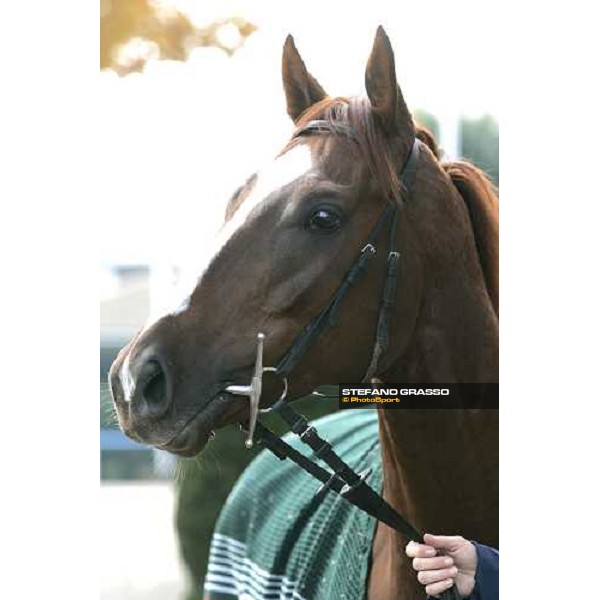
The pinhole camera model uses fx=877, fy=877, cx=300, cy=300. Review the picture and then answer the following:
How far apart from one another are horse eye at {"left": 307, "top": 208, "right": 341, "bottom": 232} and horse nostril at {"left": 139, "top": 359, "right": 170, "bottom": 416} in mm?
294

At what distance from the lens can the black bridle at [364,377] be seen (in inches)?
49.0

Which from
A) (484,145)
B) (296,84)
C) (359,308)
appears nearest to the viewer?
(359,308)

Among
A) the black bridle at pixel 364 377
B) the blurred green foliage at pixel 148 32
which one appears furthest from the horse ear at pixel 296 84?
the blurred green foliage at pixel 148 32

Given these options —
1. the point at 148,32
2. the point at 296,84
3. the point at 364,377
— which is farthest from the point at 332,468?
the point at 148,32

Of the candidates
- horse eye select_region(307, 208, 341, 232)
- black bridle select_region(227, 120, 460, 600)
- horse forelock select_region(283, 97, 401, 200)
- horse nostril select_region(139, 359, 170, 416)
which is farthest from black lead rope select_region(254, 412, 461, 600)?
horse forelock select_region(283, 97, 401, 200)

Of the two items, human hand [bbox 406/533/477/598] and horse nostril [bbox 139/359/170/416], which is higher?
horse nostril [bbox 139/359/170/416]

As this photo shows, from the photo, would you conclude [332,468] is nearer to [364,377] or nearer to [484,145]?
[364,377]

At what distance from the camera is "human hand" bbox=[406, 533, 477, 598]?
1.30 m

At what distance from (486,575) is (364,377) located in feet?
1.20

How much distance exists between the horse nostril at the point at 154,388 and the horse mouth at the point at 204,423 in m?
0.05

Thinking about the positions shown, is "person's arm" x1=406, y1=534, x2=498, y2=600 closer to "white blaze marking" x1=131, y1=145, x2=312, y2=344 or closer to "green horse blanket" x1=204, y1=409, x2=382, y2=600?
"green horse blanket" x1=204, y1=409, x2=382, y2=600

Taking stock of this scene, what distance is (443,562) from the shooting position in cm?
130

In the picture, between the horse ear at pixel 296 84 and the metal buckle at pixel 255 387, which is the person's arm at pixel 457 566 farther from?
the horse ear at pixel 296 84
